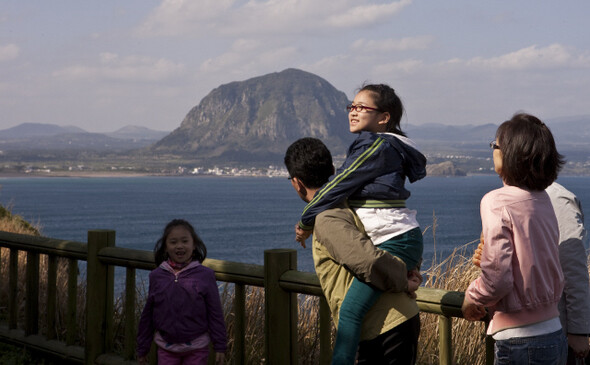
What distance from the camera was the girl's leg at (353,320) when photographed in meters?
2.53

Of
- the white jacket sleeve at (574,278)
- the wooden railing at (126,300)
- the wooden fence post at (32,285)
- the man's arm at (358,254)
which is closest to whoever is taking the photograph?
the man's arm at (358,254)

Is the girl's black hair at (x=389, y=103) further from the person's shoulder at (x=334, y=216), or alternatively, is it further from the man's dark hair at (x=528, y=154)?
the man's dark hair at (x=528, y=154)

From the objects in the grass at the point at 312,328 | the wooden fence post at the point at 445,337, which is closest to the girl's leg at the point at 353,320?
the wooden fence post at the point at 445,337

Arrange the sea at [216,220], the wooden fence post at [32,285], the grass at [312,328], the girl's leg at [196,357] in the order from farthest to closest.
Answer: the sea at [216,220] < the wooden fence post at [32,285] < the grass at [312,328] < the girl's leg at [196,357]

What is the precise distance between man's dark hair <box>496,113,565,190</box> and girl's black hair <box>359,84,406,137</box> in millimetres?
525

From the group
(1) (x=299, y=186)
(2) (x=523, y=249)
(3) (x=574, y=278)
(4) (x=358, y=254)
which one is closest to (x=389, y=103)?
(1) (x=299, y=186)

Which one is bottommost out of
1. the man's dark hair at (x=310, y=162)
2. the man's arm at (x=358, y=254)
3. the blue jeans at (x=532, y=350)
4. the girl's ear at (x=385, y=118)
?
the blue jeans at (x=532, y=350)

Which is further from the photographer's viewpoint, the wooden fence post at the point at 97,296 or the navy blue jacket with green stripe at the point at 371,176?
the wooden fence post at the point at 97,296

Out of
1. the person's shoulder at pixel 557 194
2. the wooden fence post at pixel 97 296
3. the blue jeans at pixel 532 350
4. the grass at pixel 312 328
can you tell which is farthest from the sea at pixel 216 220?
the blue jeans at pixel 532 350

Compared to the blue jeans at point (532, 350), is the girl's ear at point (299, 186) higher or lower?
higher

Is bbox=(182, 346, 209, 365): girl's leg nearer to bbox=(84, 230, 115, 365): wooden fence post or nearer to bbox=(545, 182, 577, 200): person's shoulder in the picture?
bbox=(84, 230, 115, 365): wooden fence post

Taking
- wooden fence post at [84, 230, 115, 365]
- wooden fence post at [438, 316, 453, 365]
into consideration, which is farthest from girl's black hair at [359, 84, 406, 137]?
wooden fence post at [84, 230, 115, 365]

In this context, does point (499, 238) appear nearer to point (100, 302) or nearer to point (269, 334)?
point (269, 334)

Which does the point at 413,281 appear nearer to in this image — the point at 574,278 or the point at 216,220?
the point at 574,278
